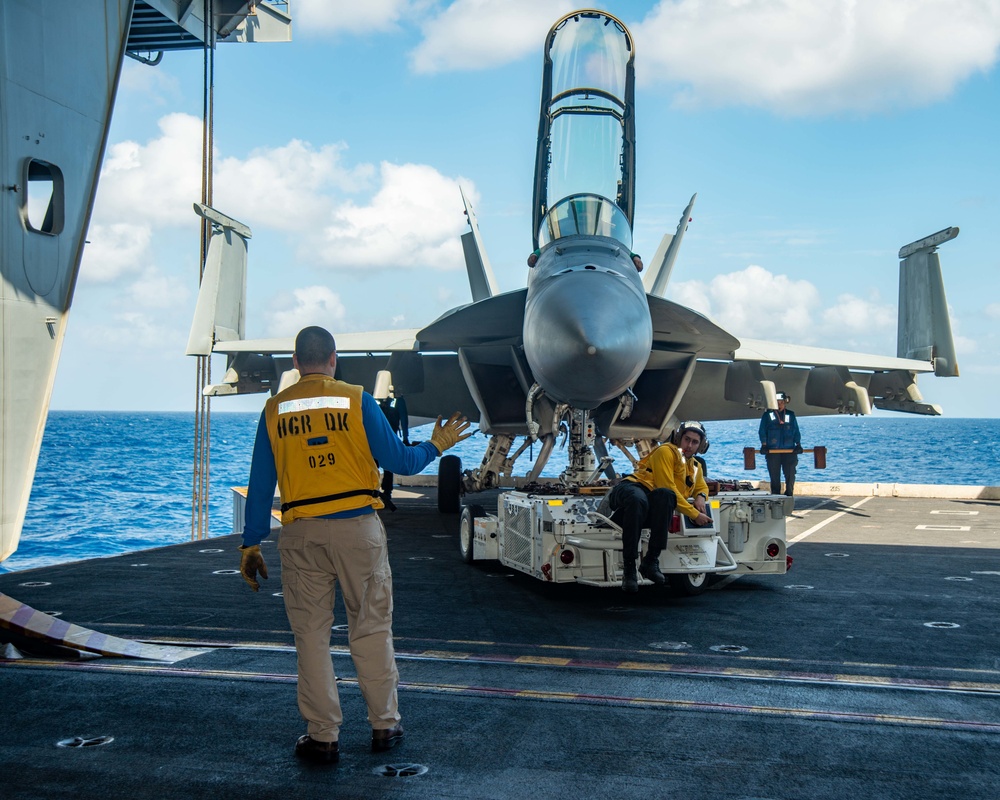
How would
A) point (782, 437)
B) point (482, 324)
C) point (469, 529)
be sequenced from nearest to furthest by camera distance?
1. point (469, 529)
2. point (482, 324)
3. point (782, 437)

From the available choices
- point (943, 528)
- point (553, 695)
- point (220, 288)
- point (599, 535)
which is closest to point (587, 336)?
point (599, 535)

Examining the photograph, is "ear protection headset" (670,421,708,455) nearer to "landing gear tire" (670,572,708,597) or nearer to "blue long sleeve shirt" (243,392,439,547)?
"landing gear tire" (670,572,708,597)

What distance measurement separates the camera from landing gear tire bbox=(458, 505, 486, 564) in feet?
27.2

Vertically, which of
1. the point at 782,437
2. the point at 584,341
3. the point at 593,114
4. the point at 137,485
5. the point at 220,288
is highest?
the point at 593,114

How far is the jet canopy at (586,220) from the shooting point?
891cm

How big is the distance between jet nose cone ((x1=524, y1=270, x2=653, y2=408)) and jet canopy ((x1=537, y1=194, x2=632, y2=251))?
1.35 metres

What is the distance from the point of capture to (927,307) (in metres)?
14.0

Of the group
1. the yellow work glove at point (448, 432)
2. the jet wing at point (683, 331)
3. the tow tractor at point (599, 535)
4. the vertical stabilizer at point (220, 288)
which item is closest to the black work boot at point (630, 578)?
the tow tractor at point (599, 535)

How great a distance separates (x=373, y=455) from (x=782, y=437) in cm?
1017

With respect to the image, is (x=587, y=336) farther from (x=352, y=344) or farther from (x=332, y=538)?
(x=352, y=344)

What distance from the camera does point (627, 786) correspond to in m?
2.93

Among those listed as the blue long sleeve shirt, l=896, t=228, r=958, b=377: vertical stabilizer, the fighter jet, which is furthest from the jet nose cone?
l=896, t=228, r=958, b=377: vertical stabilizer

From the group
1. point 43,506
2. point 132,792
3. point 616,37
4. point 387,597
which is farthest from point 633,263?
point 43,506

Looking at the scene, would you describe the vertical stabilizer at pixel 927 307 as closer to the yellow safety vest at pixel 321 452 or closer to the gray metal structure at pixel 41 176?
the gray metal structure at pixel 41 176
